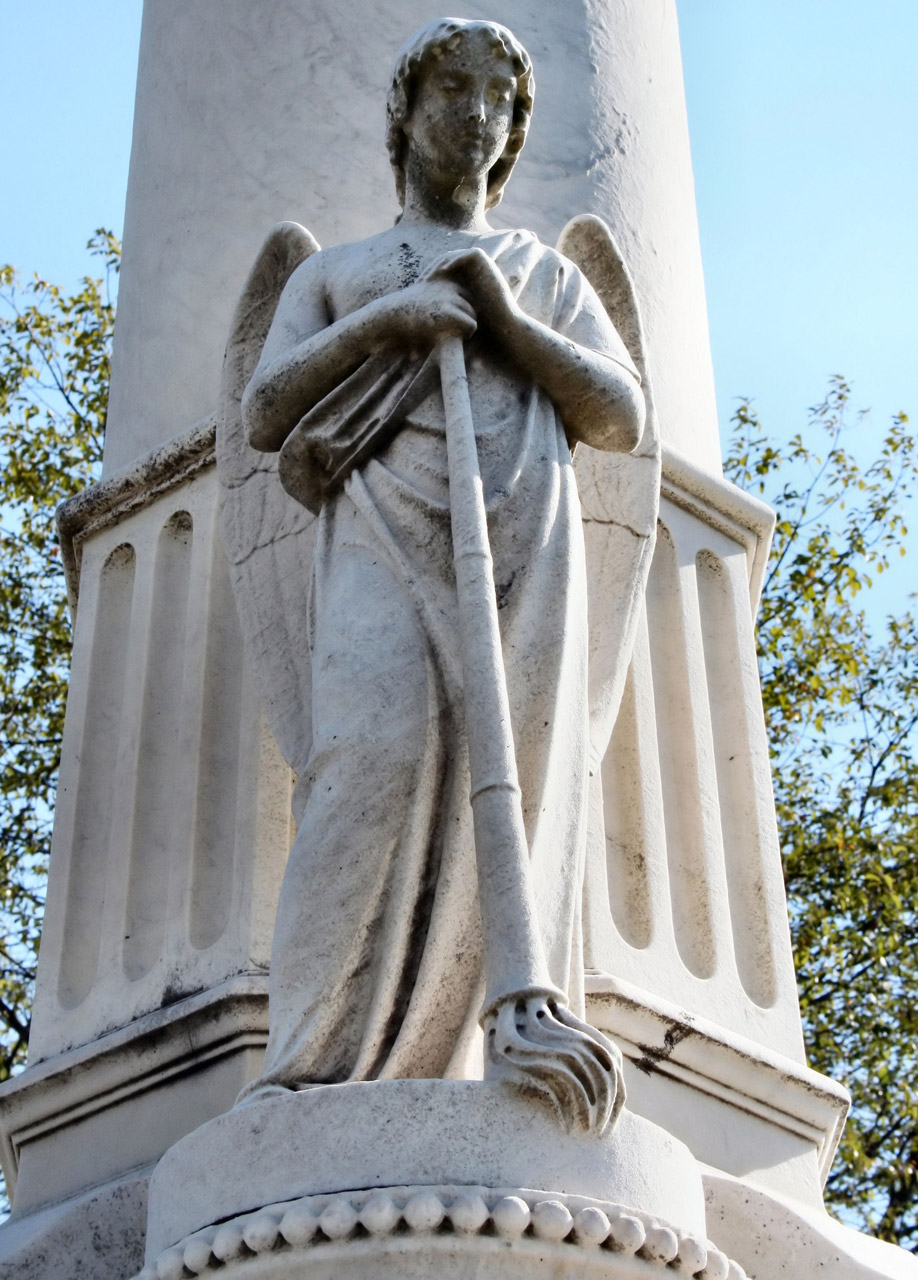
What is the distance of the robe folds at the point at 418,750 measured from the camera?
4461mm

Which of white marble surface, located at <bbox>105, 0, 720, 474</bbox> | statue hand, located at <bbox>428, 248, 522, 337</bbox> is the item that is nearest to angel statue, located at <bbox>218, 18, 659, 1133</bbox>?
statue hand, located at <bbox>428, 248, 522, 337</bbox>

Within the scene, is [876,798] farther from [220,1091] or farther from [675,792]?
[220,1091]

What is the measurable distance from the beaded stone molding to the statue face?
2.79m

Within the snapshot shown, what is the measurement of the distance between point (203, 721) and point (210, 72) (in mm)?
2797

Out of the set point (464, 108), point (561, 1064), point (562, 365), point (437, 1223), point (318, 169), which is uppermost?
point (318, 169)

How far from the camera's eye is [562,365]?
516 centimetres

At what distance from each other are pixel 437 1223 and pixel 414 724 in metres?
1.18

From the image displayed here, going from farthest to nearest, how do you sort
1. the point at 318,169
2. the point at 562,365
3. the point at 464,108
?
the point at 318,169 < the point at 464,108 < the point at 562,365

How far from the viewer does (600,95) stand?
25.9 feet

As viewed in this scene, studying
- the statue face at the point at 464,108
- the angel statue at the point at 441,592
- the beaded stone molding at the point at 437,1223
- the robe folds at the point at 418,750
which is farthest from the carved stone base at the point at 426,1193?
the statue face at the point at 464,108

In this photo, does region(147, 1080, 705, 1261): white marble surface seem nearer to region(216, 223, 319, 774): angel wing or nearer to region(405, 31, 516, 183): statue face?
region(216, 223, 319, 774): angel wing

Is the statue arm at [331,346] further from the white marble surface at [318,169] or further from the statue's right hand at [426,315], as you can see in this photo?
the white marble surface at [318,169]

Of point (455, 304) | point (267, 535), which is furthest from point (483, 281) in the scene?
point (267, 535)

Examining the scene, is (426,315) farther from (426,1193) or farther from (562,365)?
(426,1193)
